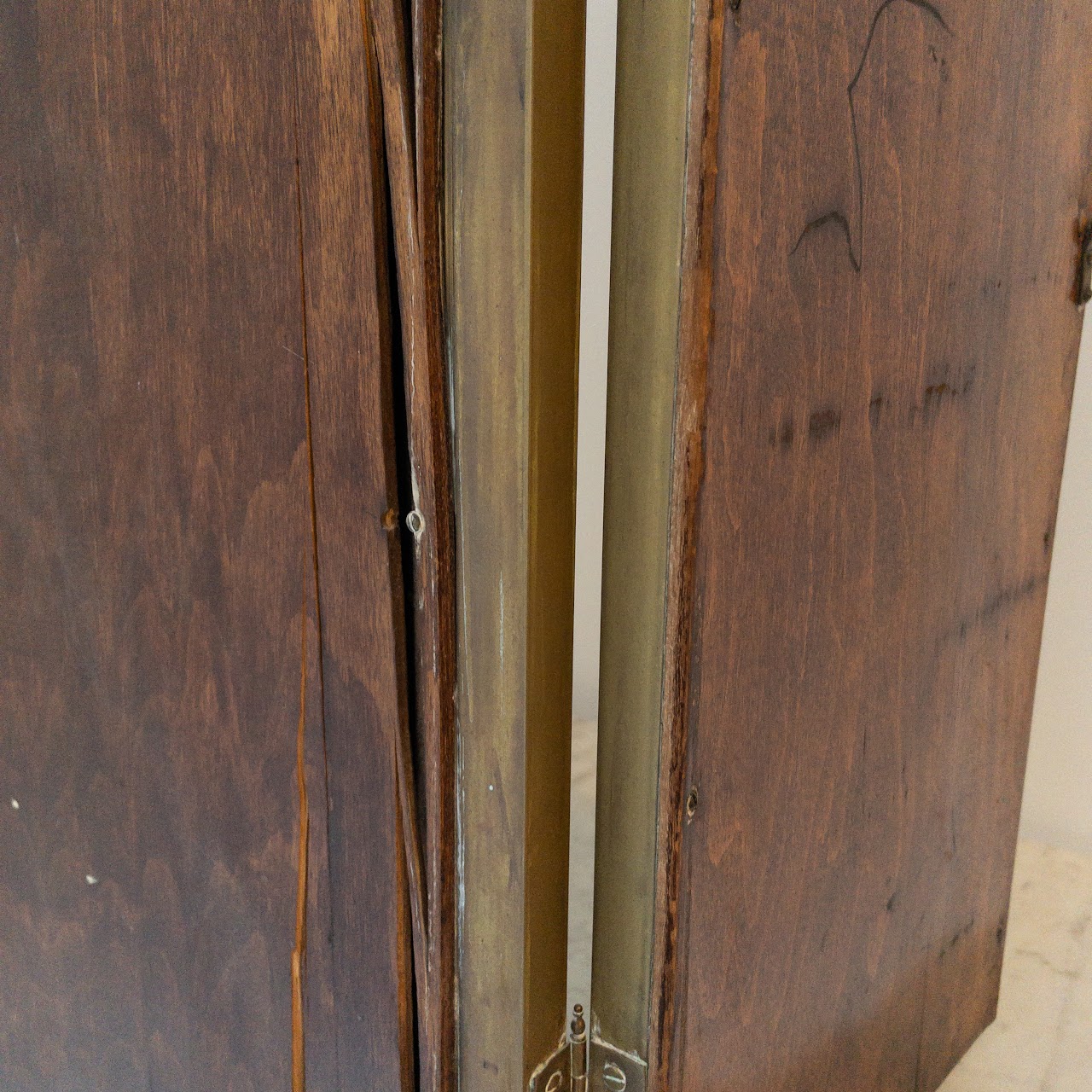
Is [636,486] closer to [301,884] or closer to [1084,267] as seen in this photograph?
[301,884]

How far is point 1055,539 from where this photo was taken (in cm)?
116

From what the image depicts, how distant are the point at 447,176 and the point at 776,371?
183 millimetres

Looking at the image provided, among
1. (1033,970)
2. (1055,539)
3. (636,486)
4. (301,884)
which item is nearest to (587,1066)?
(301,884)

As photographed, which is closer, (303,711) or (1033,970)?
(303,711)

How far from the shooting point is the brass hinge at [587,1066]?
0.55 meters

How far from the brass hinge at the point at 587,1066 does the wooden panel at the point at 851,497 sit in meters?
0.02

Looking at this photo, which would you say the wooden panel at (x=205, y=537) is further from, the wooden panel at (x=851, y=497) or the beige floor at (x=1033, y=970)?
the beige floor at (x=1033, y=970)

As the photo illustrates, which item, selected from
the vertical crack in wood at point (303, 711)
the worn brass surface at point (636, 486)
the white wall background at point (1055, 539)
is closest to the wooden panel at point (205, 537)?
the vertical crack in wood at point (303, 711)

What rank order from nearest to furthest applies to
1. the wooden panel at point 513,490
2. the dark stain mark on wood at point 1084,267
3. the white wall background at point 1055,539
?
1. the wooden panel at point 513,490
2. the dark stain mark on wood at point 1084,267
3. the white wall background at point 1055,539

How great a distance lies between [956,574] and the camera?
2.42 feet

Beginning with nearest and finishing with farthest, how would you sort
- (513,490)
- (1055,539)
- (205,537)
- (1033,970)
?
(513,490) < (205,537) < (1033,970) < (1055,539)

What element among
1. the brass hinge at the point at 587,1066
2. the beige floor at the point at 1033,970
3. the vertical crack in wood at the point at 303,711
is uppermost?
the vertical crack in wood at the point at 303,711

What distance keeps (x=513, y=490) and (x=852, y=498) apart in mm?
232

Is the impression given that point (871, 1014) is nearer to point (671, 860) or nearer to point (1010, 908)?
point (671, 860)
